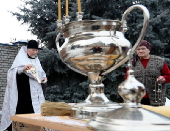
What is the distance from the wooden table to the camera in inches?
30.7

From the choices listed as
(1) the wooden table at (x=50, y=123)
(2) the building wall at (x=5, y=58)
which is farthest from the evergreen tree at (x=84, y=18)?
(1) the wooden table at (x=50, y=123)

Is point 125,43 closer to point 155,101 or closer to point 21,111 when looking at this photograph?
point 155,101

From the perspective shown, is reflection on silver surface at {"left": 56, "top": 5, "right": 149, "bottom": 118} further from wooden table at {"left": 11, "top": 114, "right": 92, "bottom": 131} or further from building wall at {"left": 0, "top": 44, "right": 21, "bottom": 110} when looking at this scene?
building wall at {"left": 0, "top": 44, "right": 21, "bottom": 110}

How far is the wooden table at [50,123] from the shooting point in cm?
78

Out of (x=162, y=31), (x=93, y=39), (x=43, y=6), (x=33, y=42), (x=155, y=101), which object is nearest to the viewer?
(x=93, y=39)

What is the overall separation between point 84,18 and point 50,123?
4900 millimetres

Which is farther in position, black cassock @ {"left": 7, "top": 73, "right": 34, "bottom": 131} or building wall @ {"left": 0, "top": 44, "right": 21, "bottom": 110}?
building wall @ {"left": 0, "top": 44, "right": 21, "bottom": 110}

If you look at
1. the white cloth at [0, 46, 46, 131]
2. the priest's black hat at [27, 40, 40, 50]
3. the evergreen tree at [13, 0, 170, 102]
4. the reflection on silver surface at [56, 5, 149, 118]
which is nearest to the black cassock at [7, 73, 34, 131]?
the white cloth at [0, 46, 46, 131]

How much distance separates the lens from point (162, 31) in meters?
5.13

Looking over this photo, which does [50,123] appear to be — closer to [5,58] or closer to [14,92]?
[14,92]

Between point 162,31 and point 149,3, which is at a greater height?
point 149,3

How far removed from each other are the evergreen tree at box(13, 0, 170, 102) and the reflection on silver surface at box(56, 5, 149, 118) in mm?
3971

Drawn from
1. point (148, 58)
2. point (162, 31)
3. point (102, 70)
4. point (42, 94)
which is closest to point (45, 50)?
point (42, 94)

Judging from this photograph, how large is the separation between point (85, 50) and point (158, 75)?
4.29 ft
